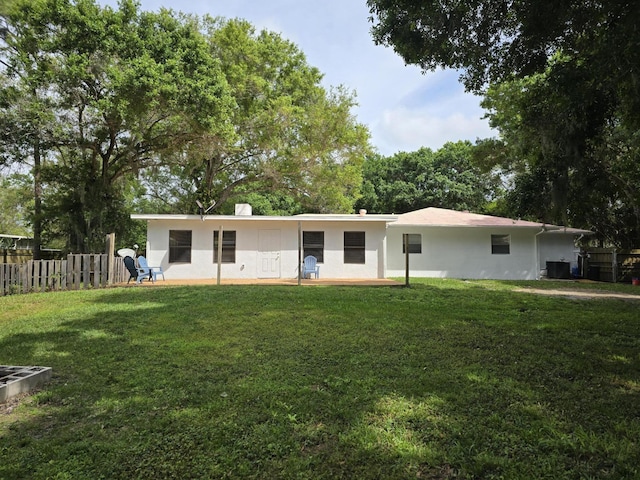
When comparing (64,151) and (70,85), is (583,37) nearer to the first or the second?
(70,85)

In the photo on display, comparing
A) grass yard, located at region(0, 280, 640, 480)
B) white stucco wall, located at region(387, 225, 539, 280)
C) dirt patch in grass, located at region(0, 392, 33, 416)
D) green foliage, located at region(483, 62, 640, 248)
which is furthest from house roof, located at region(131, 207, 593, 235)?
dirt patch in grass, located at region(0, 392, 33, 416)

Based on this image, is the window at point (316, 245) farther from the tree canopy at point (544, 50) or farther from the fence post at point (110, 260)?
the tree canopy at point (544, 50)

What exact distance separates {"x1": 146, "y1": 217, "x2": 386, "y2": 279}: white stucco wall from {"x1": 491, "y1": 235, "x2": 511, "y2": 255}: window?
16.6 feet

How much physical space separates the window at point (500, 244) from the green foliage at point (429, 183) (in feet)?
41.0

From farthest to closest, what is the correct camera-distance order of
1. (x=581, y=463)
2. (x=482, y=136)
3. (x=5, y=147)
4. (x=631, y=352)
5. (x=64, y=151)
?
1. (x=482, y=136)
2. (x=64, y=151)
3. (x=5, y=147)
4. (x=631, y=352)
5. (x=581, y=463)

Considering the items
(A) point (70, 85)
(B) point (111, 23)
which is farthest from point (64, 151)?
(B) point (111, 23)

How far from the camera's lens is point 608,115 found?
262 inches

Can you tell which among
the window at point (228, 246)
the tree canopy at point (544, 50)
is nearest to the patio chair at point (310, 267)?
the window at point (228, 246)

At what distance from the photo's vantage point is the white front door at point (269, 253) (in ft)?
47.1

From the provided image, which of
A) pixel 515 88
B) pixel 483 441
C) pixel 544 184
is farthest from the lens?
pixel 515 88

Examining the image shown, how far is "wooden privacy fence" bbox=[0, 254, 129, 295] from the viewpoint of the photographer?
9.27 meters

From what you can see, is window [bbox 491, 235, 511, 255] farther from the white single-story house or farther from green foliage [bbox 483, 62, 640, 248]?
green foliage [bbox 483, 62, 640, 248]

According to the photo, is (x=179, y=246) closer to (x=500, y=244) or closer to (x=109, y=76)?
(x=109, y=76)

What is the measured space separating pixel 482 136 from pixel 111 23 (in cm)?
1554
